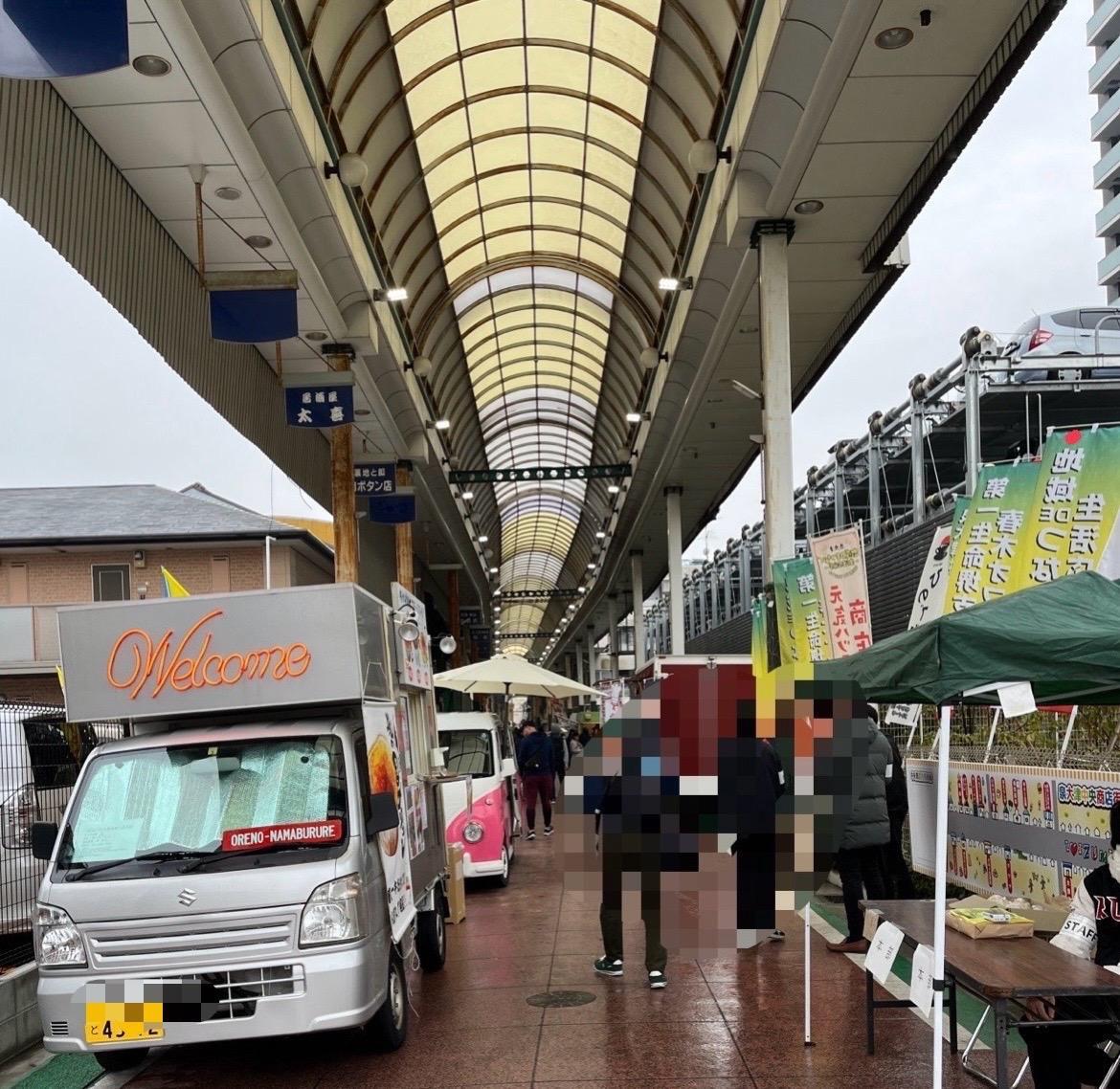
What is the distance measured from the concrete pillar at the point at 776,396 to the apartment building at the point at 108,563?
1638 centimetres

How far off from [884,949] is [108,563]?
2834 cm

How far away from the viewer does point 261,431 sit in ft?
59.9

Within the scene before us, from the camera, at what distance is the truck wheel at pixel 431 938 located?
923 centimetres

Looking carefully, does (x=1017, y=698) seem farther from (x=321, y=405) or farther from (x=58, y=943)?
(x=321, y=405)

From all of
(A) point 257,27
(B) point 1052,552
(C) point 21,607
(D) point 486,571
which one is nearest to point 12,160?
(A) point 257,27

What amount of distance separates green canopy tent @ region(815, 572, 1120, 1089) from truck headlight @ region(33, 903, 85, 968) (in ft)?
13.4

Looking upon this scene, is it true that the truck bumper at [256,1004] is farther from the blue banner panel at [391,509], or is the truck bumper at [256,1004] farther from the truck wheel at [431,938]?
the blue banner panel at [391,509]

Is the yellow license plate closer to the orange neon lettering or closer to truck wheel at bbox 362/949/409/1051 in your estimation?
truck wheel at bbox 362/949/409/1051

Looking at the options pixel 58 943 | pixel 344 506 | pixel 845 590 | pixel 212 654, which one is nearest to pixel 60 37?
pixel 212 654

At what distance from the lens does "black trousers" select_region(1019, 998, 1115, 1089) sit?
5168 millimetres

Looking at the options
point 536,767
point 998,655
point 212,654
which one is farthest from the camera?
point 536,767

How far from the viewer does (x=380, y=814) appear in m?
6.68

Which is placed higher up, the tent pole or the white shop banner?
the white shop banner

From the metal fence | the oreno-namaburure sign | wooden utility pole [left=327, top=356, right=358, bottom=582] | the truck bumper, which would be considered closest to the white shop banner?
the oreno-namaburure sign
